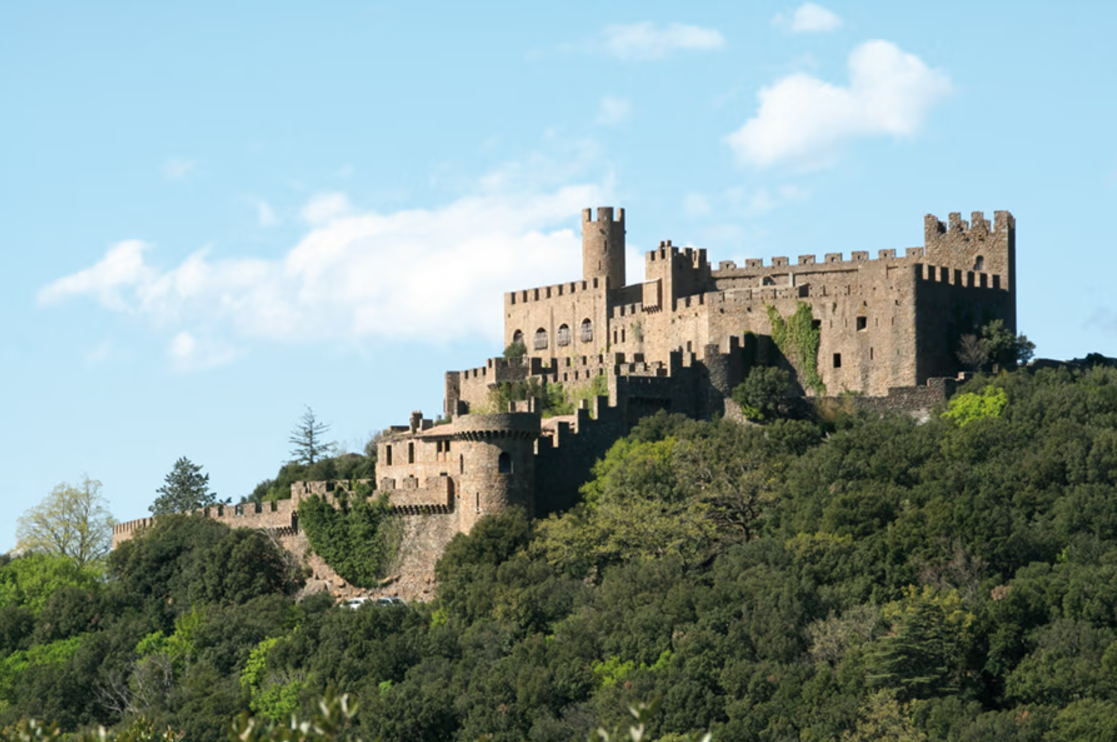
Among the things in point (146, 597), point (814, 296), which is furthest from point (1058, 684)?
point (146, 597)

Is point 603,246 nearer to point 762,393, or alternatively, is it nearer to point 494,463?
point 762,393

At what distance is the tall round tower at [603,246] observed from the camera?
287ft

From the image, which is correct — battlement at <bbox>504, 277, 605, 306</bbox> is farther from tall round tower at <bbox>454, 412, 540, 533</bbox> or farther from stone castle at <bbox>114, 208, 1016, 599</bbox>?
tall round tower at <bbox>454, 412, 540, 533</bbox>

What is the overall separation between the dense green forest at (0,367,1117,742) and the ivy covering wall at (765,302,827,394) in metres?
4.31

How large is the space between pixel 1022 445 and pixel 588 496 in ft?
48.0

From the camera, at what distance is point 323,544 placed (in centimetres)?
7262

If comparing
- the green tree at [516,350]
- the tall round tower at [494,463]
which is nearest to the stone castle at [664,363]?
the tall round tower at [494,463]

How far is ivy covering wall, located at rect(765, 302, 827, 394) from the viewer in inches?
3017

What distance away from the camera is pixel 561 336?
85.6 m

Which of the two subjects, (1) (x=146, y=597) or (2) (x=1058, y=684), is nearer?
→ (2) (x=1058, y=684)

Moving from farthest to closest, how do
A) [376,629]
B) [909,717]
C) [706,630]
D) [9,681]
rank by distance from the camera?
[9,681]
[376,629]
[706,630]
[909,717]

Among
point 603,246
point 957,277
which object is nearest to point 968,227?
point 957,277

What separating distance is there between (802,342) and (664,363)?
17.1 feet

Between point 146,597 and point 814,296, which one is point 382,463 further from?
point 814,296
